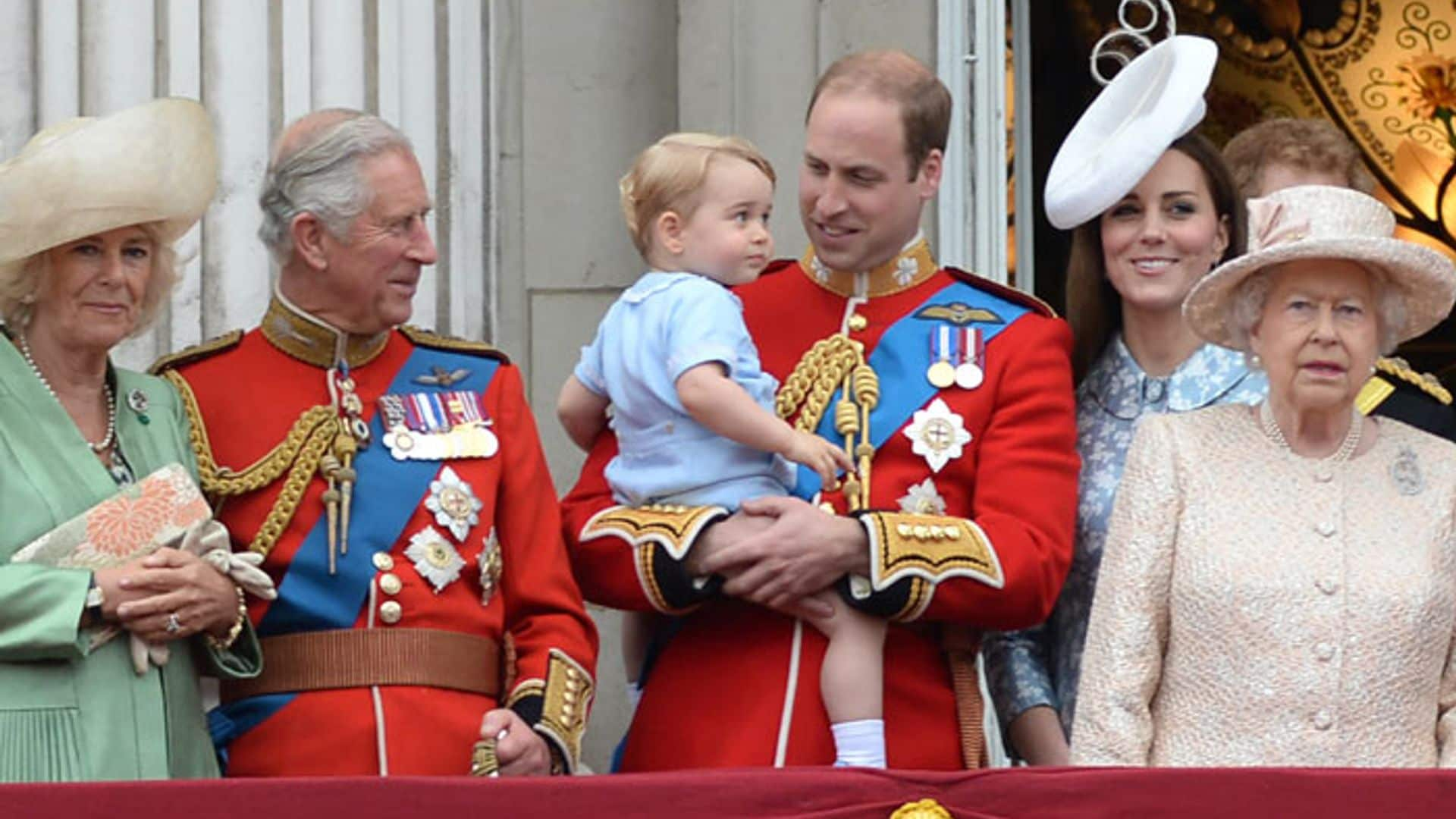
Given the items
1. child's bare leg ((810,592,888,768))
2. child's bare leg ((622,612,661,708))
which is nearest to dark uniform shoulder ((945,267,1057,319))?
child's bare leg ((810,592,888,768))

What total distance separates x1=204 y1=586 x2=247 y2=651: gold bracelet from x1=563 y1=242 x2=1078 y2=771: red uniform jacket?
556 mm

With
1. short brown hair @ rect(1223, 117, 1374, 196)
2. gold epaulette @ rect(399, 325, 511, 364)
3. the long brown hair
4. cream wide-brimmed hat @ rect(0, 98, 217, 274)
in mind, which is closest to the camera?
cream wide-brimmed hat @ rect(0, 98, 217, 274)

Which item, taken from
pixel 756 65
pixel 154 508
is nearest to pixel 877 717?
pixel 154 508

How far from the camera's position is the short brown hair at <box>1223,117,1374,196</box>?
20.2ft

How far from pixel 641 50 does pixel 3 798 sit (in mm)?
3258

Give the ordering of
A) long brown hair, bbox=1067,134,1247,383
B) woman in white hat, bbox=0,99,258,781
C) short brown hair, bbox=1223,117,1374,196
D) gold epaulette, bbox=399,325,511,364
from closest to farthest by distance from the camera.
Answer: woman in white hat, bbox=0,99,258,781
gold epaulette, bbox=399,325,511,364
long brown hair, bbox=1067,134,1247,383
short brown hair, bbox=1223,117,1374,196

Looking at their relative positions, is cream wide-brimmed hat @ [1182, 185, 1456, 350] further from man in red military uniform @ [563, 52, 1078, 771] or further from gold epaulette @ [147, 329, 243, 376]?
gold epaulette @ [147, 329, 243, 376]

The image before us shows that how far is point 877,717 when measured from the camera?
17.6ft

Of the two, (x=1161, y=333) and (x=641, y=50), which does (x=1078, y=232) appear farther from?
(x=641, y=50)

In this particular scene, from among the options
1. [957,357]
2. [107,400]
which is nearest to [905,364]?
[957,357]

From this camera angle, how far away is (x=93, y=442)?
5223 millimetres

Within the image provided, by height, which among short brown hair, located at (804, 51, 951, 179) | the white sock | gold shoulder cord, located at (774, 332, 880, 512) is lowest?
the white sock

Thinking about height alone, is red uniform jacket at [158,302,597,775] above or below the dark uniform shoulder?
below

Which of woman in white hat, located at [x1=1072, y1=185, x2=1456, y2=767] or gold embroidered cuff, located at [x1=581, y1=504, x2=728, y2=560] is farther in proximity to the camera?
gold embroidered cuff, located at [x1=581, y1=504, x2=728, y2=560]
